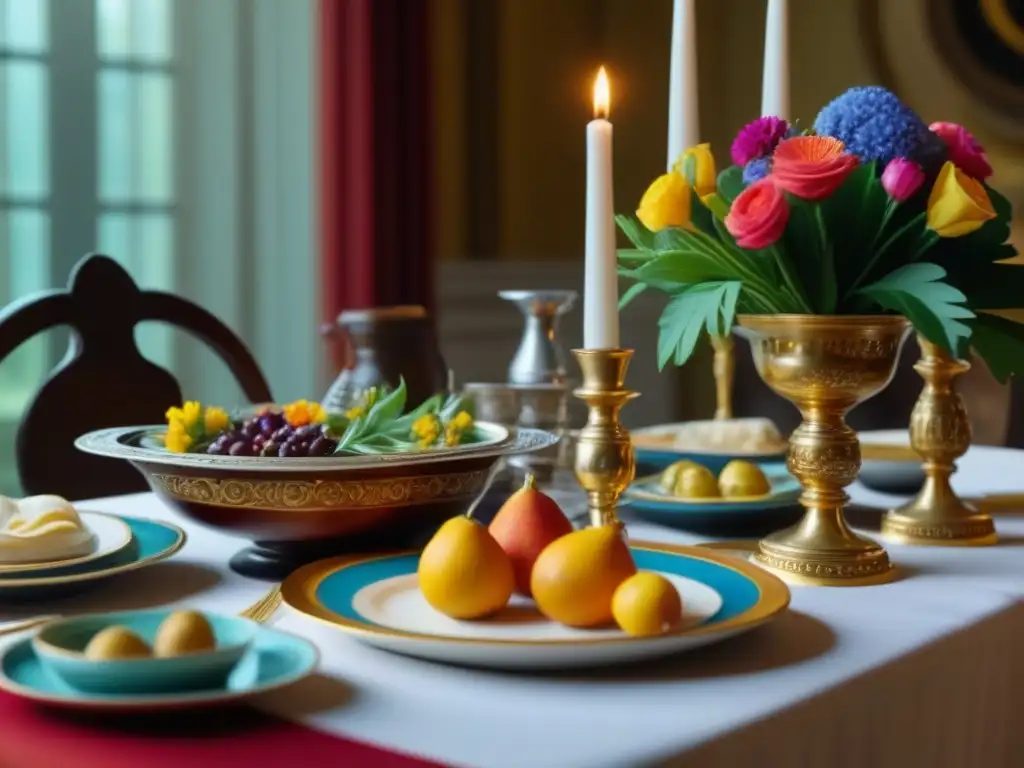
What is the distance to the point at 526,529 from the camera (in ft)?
2.53

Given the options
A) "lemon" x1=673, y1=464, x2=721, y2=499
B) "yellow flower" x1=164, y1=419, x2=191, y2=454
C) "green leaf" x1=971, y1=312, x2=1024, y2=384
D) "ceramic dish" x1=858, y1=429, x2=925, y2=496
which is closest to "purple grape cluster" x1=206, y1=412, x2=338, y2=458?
"yellow flower" x1=164, y1=419, x2=191, y2=454

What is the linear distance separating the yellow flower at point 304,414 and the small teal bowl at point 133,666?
15.4 inches

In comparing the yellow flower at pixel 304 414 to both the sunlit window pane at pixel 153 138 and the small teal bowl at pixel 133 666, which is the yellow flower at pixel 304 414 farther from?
the sunlit window pane at pixel 153 138

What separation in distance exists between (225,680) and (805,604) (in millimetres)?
409

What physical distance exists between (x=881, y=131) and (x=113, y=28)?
1.97 metres

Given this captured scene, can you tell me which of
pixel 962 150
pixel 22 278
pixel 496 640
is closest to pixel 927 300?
pixel 962 150

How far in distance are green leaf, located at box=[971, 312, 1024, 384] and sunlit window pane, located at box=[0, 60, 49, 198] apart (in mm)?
1984

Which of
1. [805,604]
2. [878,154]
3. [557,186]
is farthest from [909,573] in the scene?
[557,186]

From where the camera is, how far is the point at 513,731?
1.87 ft

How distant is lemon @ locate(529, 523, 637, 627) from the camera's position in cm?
69

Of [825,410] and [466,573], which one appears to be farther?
[825,410]

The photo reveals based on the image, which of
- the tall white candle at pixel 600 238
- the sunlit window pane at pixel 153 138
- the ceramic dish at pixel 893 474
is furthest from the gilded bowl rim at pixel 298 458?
the sunlit window pane at pixel 153 138

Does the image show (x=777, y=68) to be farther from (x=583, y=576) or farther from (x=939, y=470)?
(x=583, y=576)

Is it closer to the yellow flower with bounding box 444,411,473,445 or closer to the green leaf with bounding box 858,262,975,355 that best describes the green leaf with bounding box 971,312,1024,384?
the green leaf with bounding box 858,262,975,355
